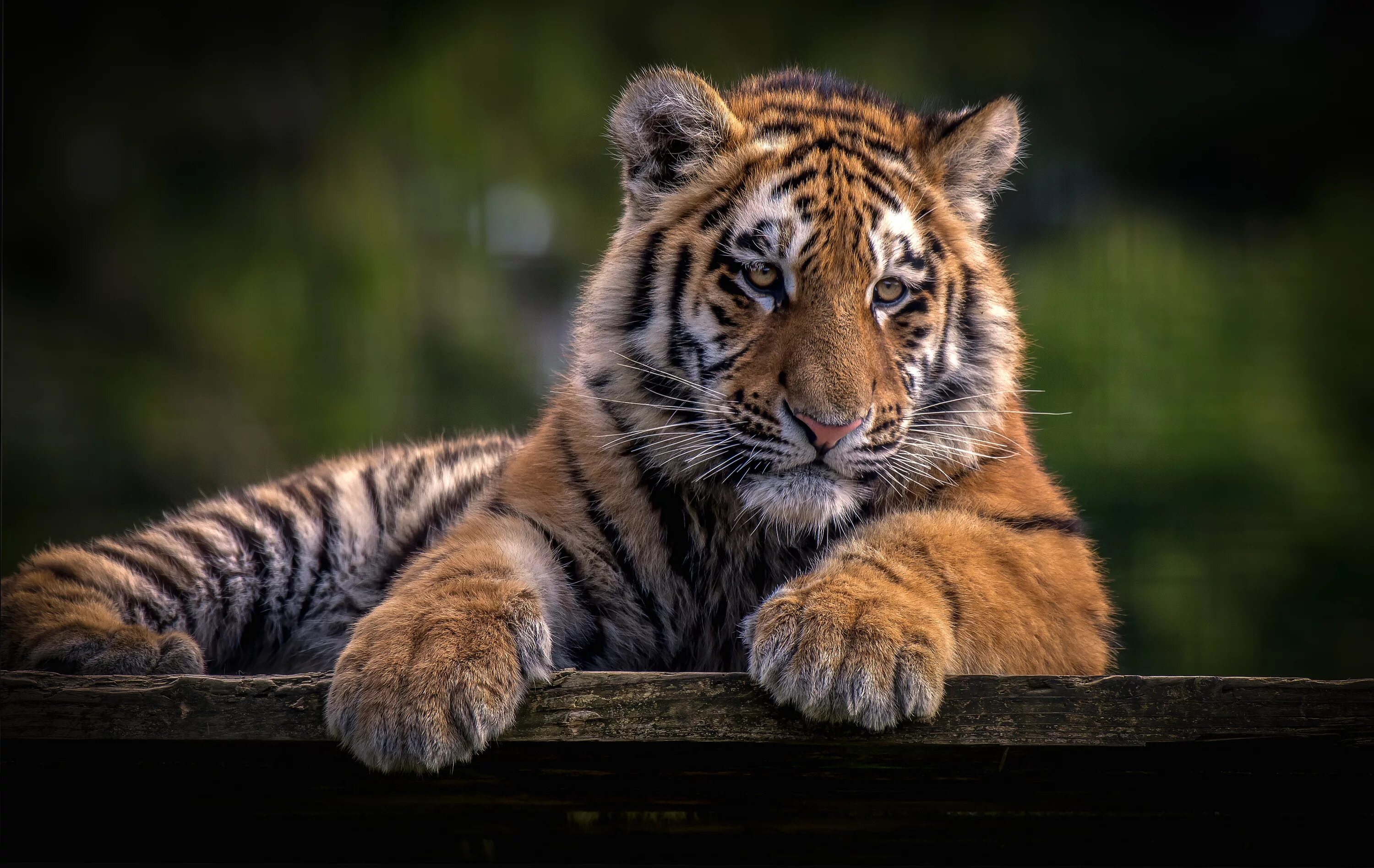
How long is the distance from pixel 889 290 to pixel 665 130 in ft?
1.32

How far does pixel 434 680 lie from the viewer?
1107mm

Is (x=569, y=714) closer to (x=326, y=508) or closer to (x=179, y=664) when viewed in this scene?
(x=179, y=664)

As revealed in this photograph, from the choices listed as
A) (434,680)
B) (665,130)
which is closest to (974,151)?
(665,130)

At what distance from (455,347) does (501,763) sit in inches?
Answer: 146

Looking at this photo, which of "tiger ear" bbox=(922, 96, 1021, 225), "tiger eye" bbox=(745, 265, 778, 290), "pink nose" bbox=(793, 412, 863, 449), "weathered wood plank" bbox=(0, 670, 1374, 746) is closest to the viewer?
"weathered wood plank" bbox=(0, 670, 1374, 746)

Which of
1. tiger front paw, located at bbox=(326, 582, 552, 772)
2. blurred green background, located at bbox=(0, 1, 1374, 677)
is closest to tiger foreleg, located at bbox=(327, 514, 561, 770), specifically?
tiger front paw, located at bbox=(326, 582, 552, 772)

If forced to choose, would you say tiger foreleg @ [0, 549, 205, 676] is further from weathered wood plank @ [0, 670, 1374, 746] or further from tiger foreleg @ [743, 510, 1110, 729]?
tiger foreleg @ [743, 510, 1110, 729]

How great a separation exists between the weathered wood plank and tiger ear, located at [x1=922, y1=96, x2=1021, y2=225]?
799 millimetres

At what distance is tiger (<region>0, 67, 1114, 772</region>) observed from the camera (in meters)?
1.20

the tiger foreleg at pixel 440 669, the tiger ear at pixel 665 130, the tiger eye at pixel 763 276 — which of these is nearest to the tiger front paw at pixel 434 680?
the tiger foreleg at pixel 440 669

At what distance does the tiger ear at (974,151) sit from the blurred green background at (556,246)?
77.2 inches

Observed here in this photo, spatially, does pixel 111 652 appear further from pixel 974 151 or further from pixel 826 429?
pixel 974 151

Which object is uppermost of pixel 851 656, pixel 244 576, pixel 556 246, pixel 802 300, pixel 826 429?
pixel 556 246

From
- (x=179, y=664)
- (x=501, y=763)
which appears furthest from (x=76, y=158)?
(x=501, y=763)
